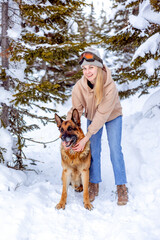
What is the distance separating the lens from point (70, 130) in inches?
132

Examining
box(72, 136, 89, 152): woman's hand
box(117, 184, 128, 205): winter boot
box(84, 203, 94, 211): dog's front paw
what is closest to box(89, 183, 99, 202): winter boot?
box(84, 203, 94, 211): dog's front paw

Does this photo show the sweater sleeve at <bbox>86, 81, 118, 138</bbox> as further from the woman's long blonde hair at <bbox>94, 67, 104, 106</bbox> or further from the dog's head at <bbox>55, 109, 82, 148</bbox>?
the dog's head at <bbox>55, 109, 82, 148</bbox>

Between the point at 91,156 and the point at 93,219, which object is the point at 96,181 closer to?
the point at 91,156

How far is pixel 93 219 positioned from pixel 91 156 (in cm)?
126

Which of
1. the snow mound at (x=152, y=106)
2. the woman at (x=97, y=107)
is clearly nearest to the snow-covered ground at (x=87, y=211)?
the woman at (x=97, y=107)

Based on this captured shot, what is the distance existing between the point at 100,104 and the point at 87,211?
2011 millimetres

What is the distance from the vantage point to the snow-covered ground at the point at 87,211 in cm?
252

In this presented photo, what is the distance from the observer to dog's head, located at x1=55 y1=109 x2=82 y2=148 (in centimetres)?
326

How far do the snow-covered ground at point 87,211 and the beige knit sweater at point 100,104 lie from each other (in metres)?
1.46

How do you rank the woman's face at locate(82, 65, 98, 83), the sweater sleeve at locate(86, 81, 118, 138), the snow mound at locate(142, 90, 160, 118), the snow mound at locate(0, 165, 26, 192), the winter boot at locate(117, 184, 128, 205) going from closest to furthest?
the woman's face at locate(82, 65, 98, 83) → the sweater sleeve at locate(86, 81, 118, 138) → the snow mound at locate(0, 165, 26, 192) → the winter boot at locate(117, 184, 128, 205) → the snow mound at locate(142, 90, 160, 118)

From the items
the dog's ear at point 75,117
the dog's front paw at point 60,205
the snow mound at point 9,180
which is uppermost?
the dog's ear at point 75,117

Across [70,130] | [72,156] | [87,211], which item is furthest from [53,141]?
[87,211]

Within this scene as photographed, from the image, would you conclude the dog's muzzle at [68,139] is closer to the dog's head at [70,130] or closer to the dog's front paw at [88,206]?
the dog's head at [70,130]

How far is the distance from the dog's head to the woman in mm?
150
